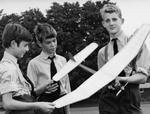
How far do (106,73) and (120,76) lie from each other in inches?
41.7

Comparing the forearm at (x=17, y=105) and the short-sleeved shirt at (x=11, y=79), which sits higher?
the short-sleeved shirt at (x=11, y=79)

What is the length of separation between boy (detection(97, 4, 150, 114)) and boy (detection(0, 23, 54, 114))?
0.87 m

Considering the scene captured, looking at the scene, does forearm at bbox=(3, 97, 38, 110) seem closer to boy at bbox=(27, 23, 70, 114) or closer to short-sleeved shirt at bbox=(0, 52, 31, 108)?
short-sleeved shirt at bbox=(0, 52, 31, 108)

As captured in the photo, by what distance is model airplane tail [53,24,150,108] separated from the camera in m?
2.72

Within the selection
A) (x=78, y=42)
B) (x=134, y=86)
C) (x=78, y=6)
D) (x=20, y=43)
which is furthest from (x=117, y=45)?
(x=78, y=6)

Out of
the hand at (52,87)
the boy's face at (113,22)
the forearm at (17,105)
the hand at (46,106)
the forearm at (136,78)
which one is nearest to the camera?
the hand at (46,106)

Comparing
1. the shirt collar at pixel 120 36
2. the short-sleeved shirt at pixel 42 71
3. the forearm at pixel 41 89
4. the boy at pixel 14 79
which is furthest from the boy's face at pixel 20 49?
the short-sleeved shirt at pixel 42 71

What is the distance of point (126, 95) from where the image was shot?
396cm

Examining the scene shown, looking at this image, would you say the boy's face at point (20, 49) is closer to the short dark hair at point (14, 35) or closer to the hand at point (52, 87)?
the short dark hair at point (14, 35)

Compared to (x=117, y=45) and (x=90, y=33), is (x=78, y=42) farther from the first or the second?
(x=117, y=45)

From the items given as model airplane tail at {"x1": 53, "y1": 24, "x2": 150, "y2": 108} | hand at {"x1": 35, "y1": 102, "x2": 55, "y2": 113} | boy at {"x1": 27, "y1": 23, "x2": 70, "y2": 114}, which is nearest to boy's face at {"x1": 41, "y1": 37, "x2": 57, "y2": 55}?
boy at {"x1": 27, "y1": 23, "x2": 70, "y2": 114}

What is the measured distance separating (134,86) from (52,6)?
162 ft

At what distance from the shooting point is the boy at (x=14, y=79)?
3547mm

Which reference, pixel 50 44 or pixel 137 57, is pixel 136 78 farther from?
pixel 50 44
